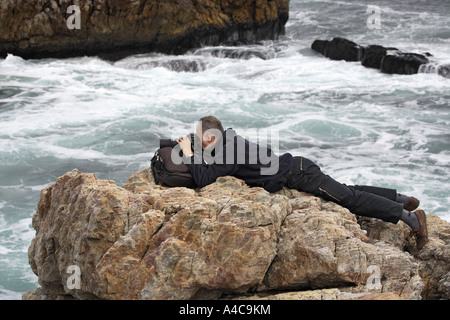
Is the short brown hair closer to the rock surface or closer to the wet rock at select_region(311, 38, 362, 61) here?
the rock surface

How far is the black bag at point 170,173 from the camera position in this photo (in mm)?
5074

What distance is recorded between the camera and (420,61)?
62.3ft

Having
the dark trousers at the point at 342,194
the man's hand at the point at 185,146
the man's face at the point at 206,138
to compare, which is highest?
the man's face at the point at 206,138

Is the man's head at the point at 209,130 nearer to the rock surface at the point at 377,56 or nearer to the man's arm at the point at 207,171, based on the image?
the man's arm at the point at 207,171

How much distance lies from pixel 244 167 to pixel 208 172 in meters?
0.30

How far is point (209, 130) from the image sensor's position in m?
5.20

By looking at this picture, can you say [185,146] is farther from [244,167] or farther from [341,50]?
[341,50]

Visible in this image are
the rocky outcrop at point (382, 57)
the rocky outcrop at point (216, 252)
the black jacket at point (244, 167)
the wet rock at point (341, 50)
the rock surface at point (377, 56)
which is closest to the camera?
the rocky outcrop at point (216, 252)

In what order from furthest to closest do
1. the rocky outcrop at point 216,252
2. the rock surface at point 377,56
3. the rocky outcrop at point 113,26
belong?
the rocky outcrop at point 113,26, the rock surface at point 377,56, the rocky outcrop at point 216,252

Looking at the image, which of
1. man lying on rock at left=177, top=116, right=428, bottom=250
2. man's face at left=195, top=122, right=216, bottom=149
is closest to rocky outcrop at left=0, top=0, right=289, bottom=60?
man's face at left=195, top=122, right=216, bottom=149

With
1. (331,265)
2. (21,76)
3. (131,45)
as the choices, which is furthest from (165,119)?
(331,265)

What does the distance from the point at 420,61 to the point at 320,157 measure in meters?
8.93

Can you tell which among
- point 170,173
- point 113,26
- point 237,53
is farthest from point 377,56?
point 170,173

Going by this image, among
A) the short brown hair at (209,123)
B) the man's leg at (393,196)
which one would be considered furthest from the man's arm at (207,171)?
the man's leg at (393,196)
